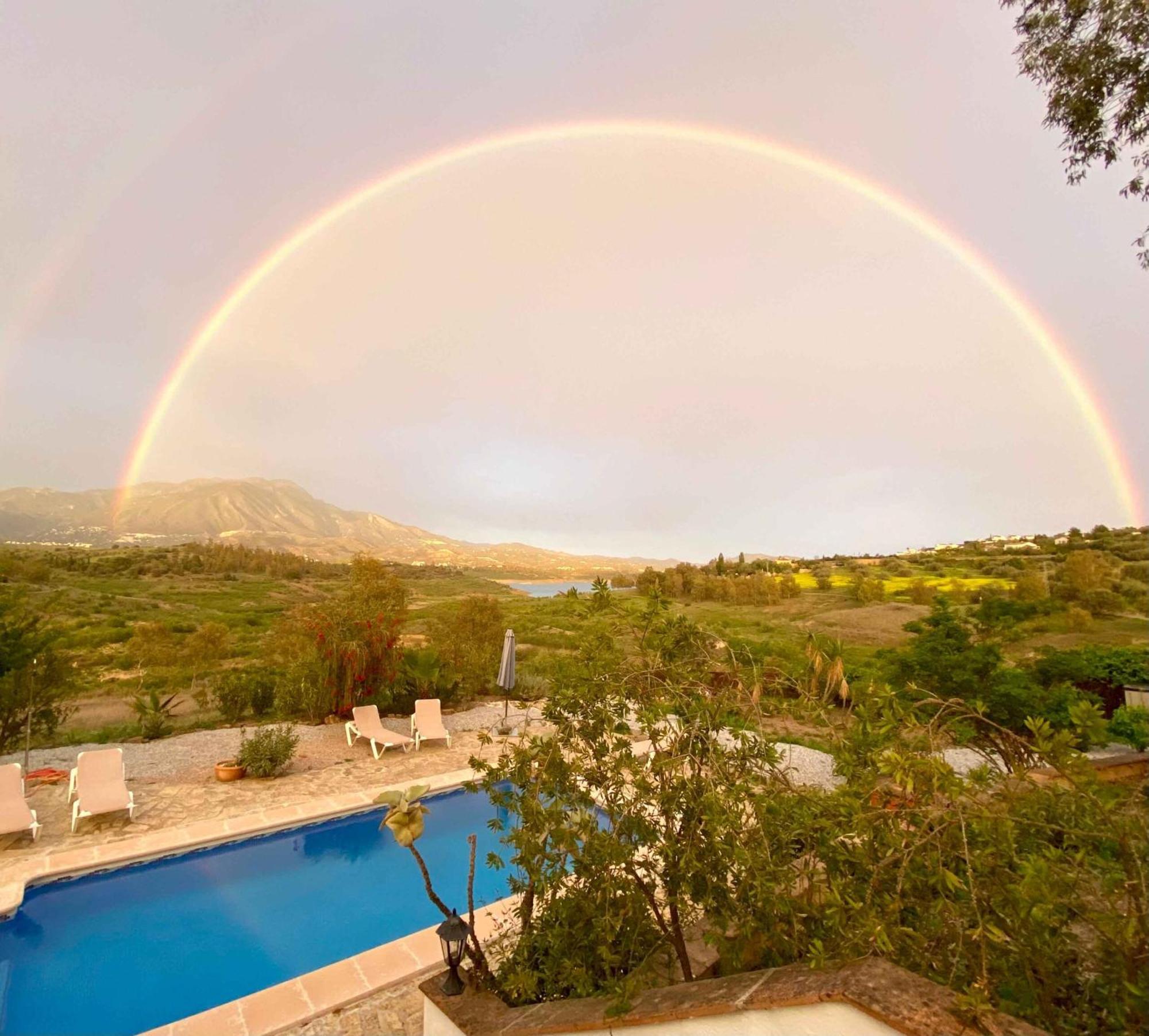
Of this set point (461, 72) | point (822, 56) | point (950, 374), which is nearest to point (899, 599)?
point (950, 374)

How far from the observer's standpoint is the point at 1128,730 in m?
7.71

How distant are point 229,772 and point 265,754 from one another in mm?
440

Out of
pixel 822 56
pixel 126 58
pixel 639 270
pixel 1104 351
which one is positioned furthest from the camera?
pixel 639 270

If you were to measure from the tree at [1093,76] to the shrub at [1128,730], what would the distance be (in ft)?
17.2

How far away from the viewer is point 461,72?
15188 mm

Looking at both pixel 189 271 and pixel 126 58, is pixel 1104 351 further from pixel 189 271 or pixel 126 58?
pixel 189 271

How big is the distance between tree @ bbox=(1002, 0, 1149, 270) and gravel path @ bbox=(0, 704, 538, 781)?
10565 mm

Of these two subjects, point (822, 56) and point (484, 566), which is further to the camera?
point (484, 566)

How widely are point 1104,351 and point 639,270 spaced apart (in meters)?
14.0

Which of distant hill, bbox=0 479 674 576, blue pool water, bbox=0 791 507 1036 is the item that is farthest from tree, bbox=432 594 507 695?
distant hill, bbox=0 479 674 576

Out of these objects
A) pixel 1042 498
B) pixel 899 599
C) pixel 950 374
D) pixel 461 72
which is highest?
pixel 461 72

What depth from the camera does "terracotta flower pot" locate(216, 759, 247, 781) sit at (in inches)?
302

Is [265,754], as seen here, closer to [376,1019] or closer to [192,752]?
[192,752]

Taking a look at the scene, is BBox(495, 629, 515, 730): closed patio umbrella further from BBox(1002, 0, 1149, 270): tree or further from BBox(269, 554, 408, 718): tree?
BBox(1002, 0, 1149, 270): tree
